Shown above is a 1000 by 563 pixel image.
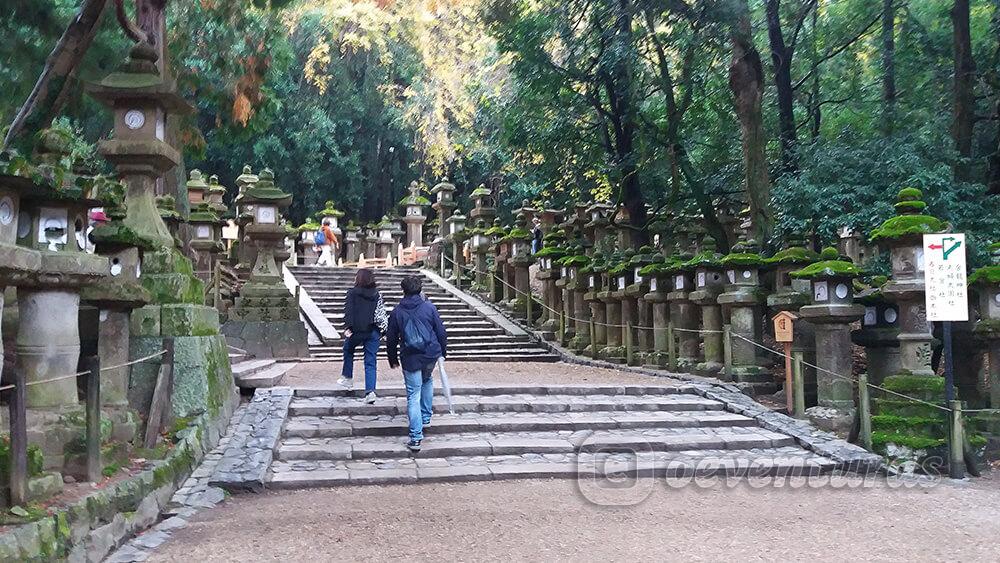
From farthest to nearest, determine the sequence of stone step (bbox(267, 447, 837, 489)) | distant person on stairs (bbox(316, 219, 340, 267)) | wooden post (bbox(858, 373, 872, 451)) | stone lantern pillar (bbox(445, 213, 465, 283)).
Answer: distant person on stairs (bbox(316, 219, 340, 267)) → stone lantern pillar (bbox(445, 213, 465, 283)) → wooden post (bbox(858, 373, 872, 451)) → stone step (bbox(267, 447, 837, 489))

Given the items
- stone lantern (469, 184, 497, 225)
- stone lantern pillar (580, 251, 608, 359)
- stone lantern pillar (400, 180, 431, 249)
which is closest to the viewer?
stone lantern pillar (580, 251, 608, 359)

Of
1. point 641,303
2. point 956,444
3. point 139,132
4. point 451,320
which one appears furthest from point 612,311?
point 139,132

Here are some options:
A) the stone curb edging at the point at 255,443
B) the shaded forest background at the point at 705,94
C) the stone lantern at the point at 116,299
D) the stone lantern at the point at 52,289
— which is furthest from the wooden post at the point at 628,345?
the stone lantern at the point at 52,289

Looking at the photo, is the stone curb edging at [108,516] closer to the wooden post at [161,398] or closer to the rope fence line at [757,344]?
the wooden post at [161,398]

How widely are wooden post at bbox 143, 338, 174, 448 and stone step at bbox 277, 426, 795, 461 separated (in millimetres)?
1134

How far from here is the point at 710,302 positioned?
446 inches

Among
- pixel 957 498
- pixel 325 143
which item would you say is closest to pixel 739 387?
pixel 957 498

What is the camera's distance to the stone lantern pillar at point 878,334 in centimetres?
945

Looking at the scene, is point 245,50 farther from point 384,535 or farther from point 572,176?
point 384,535

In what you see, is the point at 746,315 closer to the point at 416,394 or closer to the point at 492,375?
the point at 492,375

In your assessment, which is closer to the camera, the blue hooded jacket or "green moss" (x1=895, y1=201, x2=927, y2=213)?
the blue hooded jacket

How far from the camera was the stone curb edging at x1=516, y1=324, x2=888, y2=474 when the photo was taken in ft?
24.8

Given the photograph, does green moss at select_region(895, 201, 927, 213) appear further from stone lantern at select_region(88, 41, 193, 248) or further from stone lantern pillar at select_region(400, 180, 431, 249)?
stone lantern pillar at select_region(400, 180, 431, 249)

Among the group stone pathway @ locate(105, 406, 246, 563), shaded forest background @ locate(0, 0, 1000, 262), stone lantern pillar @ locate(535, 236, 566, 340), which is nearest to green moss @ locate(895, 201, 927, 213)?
shaded forest background @ locate(0, 0, 1000, 262)
